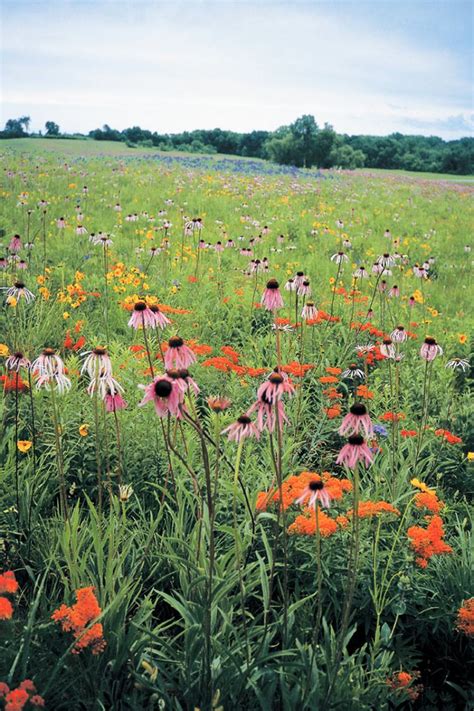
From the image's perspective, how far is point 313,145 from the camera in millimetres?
43125

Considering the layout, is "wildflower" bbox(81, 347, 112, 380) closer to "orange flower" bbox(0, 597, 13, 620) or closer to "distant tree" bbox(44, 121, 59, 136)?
"orange flower" bbox(0, 597, 13, 620)

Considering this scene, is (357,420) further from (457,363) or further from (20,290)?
(457,363)

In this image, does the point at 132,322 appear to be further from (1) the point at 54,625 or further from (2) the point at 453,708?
(2) the point at 453,708

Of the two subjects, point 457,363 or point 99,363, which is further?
point 457,363

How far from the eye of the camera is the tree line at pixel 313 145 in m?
40.2

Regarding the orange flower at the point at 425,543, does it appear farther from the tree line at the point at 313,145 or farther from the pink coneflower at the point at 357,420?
the tree line at the point at 313,145

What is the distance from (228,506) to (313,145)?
44.5 m

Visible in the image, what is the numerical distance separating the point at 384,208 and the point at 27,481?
10.5 metres

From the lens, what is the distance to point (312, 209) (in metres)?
10.3

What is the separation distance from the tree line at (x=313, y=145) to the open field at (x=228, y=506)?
32.4 m

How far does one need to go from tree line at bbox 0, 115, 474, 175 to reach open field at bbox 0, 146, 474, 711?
1275 inches

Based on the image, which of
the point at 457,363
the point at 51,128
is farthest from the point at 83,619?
the point at 51,128

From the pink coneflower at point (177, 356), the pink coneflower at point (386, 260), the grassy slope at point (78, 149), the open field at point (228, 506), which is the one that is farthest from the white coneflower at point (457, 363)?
the grassy slope at point (78, 149)

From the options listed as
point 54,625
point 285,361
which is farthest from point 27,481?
point 285,361
